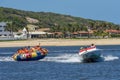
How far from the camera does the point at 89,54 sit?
214 feet

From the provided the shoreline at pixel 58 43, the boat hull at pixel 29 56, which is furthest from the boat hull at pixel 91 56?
the shoreline at pixel 58 43

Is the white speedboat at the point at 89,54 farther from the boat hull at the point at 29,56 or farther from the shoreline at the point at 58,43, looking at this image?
the shoreline at the point at 58,43

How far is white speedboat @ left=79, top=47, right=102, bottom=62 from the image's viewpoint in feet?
214

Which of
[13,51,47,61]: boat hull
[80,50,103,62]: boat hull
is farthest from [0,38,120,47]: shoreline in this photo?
[80,50,103,62]: boat hull

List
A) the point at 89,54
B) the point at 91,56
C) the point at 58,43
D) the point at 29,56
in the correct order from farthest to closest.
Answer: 1. the point at 58,43
2. the point at 29,56
3. the point at 91,56
4. the point at 89,54

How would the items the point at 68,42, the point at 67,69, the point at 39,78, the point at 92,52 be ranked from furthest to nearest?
the point at 68,42 → the point at 92,52 → the point at 67,69 → the point at 39,78

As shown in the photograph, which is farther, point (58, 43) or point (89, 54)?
point (58, 43)

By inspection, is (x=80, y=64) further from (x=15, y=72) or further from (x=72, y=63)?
(x=15, y=72)

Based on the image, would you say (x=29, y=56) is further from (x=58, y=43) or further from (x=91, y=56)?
(x=58, y=43)

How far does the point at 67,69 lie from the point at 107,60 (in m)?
14.7

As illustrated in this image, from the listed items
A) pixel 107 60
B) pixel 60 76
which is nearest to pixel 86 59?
pixel 107 60

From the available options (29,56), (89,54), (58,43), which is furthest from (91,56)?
(58,43)

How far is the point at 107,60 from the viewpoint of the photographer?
72.8m

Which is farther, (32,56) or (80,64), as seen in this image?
(32,56)
